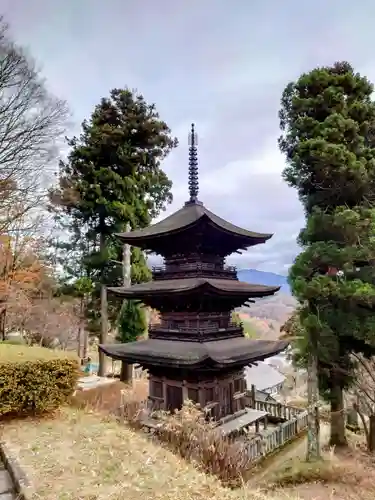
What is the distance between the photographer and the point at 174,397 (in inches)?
433

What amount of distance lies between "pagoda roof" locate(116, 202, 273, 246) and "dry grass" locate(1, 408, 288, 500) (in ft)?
19.6

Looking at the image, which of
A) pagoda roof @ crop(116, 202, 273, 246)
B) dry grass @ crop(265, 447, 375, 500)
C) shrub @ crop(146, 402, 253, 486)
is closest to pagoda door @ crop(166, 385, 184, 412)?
dry grass @ crop(265, 447, 375, 500)

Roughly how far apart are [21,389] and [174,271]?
6236mm

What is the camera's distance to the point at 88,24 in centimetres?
1008

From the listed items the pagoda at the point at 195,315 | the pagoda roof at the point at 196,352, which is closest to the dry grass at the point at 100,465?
the pagoda roof at the point at 196,352

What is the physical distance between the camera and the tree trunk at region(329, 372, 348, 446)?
11555 mm

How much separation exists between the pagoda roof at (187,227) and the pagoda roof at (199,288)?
1604 mm

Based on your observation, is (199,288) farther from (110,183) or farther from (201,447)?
(110,183)

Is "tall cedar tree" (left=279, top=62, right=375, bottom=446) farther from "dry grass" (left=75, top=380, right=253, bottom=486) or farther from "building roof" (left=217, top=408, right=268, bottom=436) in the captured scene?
"dry grass" (left=75, top=380, right=253, bottom=486)

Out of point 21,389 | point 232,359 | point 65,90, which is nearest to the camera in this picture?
point 21,389

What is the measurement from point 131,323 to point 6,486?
1233cm

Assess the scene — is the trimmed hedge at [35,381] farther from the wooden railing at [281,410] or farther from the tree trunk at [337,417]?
the wooden railing at [281,410]

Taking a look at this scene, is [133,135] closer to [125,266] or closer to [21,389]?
[125,266]

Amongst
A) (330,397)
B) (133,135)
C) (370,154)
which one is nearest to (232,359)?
(330,397)
